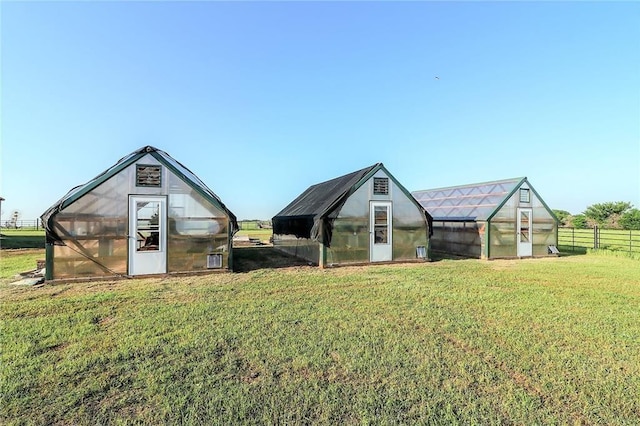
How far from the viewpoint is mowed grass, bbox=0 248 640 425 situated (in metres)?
3.00

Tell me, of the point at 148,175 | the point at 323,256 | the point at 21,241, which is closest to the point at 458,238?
the point at 323,256

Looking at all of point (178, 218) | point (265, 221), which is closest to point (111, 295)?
point (178, 218)

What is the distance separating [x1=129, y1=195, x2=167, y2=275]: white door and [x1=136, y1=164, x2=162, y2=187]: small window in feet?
1.31

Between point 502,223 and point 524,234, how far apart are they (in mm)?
1545

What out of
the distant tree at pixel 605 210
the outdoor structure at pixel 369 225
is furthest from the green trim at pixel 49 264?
the distant tree at pixel 605 210

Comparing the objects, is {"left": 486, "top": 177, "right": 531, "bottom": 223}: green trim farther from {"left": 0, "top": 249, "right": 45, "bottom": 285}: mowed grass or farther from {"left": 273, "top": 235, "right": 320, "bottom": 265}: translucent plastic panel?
{"left": 0, "top": 249, "right": 45, "bottom": 285}: mowed grass

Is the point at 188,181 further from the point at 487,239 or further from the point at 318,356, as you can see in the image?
the point at 487,239

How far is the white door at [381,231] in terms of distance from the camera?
40.2 ft

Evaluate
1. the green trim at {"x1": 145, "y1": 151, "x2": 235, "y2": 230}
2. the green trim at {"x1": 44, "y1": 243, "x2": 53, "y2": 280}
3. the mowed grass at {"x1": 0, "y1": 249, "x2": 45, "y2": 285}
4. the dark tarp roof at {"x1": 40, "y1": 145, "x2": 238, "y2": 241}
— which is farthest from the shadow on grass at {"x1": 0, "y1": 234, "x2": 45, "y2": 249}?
the green trim at {"x1": 145, "y1": 151, "x2": 235, "y2": 230}

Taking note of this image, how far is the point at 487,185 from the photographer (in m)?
16.0

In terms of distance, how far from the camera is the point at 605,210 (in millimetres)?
42094

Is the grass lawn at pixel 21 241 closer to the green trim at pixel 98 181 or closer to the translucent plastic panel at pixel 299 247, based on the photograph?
the green trim at pixel 98 181

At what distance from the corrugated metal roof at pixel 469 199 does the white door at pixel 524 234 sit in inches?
50.1

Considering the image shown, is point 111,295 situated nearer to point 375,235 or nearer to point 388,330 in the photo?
point 388,330
